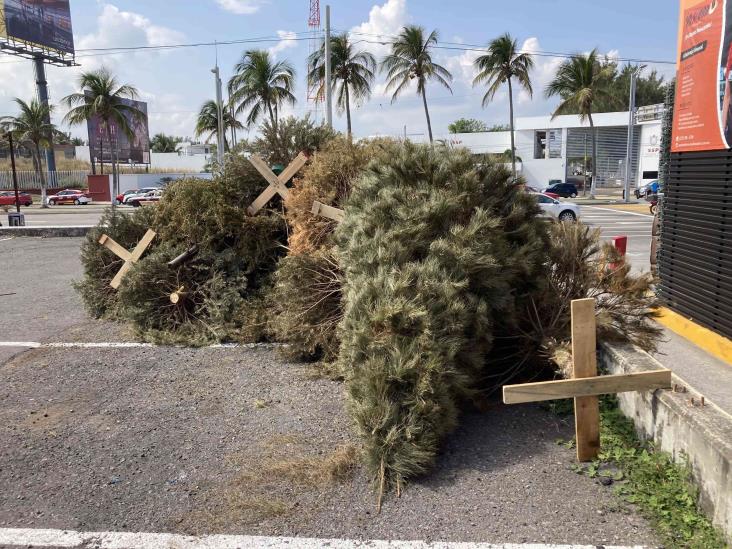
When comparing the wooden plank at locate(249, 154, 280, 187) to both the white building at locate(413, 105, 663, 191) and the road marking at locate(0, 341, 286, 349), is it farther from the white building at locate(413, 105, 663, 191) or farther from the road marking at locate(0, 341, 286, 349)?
the white building at locate(413, 105, 663, 191)

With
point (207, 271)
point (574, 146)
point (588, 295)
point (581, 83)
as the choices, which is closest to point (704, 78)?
point (588, 295)

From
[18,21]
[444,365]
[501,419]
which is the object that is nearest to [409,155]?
[444,365]

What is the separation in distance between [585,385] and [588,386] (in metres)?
0.02

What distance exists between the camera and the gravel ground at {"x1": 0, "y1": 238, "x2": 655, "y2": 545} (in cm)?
335

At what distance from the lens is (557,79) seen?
41469 millimetres

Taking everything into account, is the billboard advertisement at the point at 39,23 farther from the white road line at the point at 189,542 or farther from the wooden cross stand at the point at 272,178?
the white road line at the point at 189,542

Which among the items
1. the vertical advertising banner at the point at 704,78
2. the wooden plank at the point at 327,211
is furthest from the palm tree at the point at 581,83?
the wooden plank at the point at 327,211

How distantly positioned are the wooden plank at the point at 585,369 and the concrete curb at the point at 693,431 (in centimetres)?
35

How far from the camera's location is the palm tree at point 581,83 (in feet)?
130

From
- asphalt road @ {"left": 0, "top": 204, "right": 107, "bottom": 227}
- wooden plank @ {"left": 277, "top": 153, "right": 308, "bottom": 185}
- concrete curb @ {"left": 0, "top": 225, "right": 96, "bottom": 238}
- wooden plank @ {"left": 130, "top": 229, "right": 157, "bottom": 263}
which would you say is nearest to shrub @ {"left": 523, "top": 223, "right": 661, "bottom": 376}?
wooden plank @ {"left": 277, "top": 153, "right": 308, "bottom": 185}

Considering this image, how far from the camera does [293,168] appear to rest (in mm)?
7418

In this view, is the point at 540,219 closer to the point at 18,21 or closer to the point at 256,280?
the point at 256,280

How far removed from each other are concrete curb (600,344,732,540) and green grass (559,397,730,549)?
0.06 m

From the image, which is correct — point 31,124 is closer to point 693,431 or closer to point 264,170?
point 264,170
